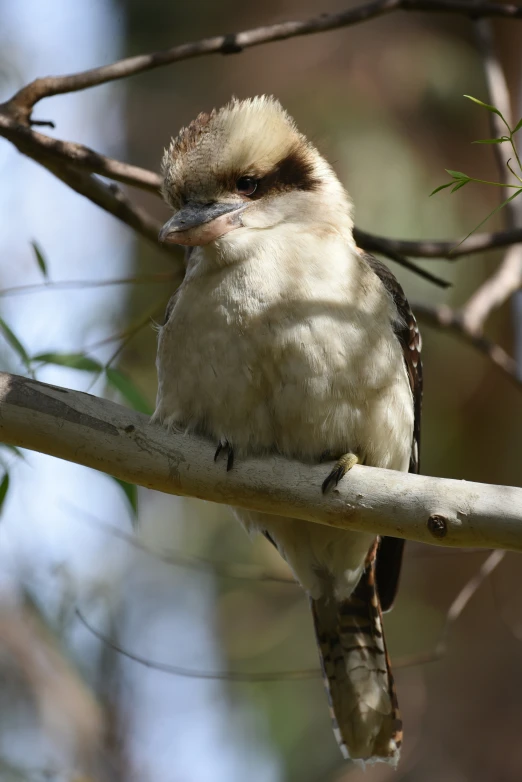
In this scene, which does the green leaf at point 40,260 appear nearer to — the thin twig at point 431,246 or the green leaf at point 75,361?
the green leaf at point 75,361

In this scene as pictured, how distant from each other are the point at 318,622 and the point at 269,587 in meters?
3.35

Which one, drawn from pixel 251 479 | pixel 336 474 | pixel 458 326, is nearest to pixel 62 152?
pixel 251 479

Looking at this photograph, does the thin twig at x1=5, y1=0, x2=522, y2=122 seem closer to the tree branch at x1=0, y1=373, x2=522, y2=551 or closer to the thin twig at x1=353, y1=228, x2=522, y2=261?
the thin twig at x1=353, y1=228, x2=522, y2=261

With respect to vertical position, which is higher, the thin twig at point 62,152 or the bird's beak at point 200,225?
the thin twig at point 62,152

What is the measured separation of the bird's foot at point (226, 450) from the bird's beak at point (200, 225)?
21.0 inches

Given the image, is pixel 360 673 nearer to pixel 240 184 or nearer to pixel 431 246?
pixel 431 246

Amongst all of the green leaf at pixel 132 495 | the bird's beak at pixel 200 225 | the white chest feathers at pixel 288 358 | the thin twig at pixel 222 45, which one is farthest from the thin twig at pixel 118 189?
the green leaf at pixel 132 495

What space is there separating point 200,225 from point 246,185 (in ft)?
0.72

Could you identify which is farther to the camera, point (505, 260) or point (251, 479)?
point (505, 260)

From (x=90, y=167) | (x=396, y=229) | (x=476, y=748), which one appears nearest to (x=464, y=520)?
(x=90, y=167)

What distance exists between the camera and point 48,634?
16.5 feet

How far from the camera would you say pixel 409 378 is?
110 inches

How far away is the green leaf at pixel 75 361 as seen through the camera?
8.79 ft

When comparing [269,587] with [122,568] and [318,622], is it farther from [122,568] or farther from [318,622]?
[318,622]
